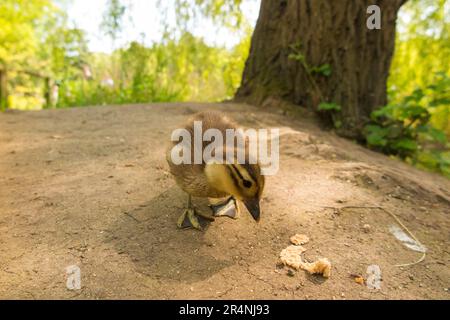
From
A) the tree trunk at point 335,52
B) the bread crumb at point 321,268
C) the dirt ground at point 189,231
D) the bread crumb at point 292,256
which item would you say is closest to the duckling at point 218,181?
the dirt ground at point 189,231

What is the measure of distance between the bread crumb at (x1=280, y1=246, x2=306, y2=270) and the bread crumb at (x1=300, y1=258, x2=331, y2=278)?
2.2 inches

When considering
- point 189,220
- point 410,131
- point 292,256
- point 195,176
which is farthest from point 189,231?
point 410,131

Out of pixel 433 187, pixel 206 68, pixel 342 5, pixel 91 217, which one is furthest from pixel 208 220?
pixel 206 68

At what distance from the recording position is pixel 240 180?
2.51 meters

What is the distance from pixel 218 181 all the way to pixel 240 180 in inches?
8.2

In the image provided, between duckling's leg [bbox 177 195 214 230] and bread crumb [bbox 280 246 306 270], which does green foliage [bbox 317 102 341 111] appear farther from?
bread crumb [bbox 280 246 306 270]

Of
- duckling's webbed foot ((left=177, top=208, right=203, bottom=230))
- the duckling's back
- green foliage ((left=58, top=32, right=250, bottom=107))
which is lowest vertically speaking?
duckling's webbed foot ((left=177, top=208, right=203, bottom=230))

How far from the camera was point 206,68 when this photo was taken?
8797 mm

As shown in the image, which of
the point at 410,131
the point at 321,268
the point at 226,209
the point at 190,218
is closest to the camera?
the point at 321,268

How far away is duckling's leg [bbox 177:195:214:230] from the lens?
2869mm

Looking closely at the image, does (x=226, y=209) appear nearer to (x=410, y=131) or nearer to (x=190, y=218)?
(x=190, y=218)

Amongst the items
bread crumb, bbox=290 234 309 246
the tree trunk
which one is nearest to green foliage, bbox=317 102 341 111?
the tree trunk

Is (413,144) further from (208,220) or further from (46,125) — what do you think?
(46,125)

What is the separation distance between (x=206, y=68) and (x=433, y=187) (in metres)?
6.09
